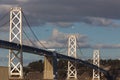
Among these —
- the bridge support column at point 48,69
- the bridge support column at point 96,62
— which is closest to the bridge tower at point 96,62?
the bridge support column at point 96,62

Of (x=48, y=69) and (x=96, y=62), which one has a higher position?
(x=96, y=62)

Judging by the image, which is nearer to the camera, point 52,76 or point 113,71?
point 52,76

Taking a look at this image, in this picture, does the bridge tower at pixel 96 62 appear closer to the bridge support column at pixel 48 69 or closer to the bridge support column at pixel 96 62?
the bridge support column at pixel 96 62

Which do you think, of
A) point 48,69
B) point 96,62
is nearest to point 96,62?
point 96,62

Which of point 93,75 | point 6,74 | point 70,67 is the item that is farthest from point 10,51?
point 93,75

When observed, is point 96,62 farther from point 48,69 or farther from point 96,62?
point 48,69

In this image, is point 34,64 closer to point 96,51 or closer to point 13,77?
point 96,51

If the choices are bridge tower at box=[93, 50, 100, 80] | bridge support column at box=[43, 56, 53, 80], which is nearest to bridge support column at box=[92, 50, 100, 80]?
bridge tower at box=[93, 50, 100, 80]

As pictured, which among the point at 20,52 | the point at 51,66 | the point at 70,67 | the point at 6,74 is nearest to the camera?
the point at 6,74

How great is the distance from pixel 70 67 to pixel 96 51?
5126cm

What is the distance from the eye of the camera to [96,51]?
188375 millimetres

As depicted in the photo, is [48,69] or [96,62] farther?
[96,62]

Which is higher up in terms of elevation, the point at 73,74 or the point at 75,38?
the point at 75,38

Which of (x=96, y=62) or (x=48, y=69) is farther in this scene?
(x=96, y=62)
